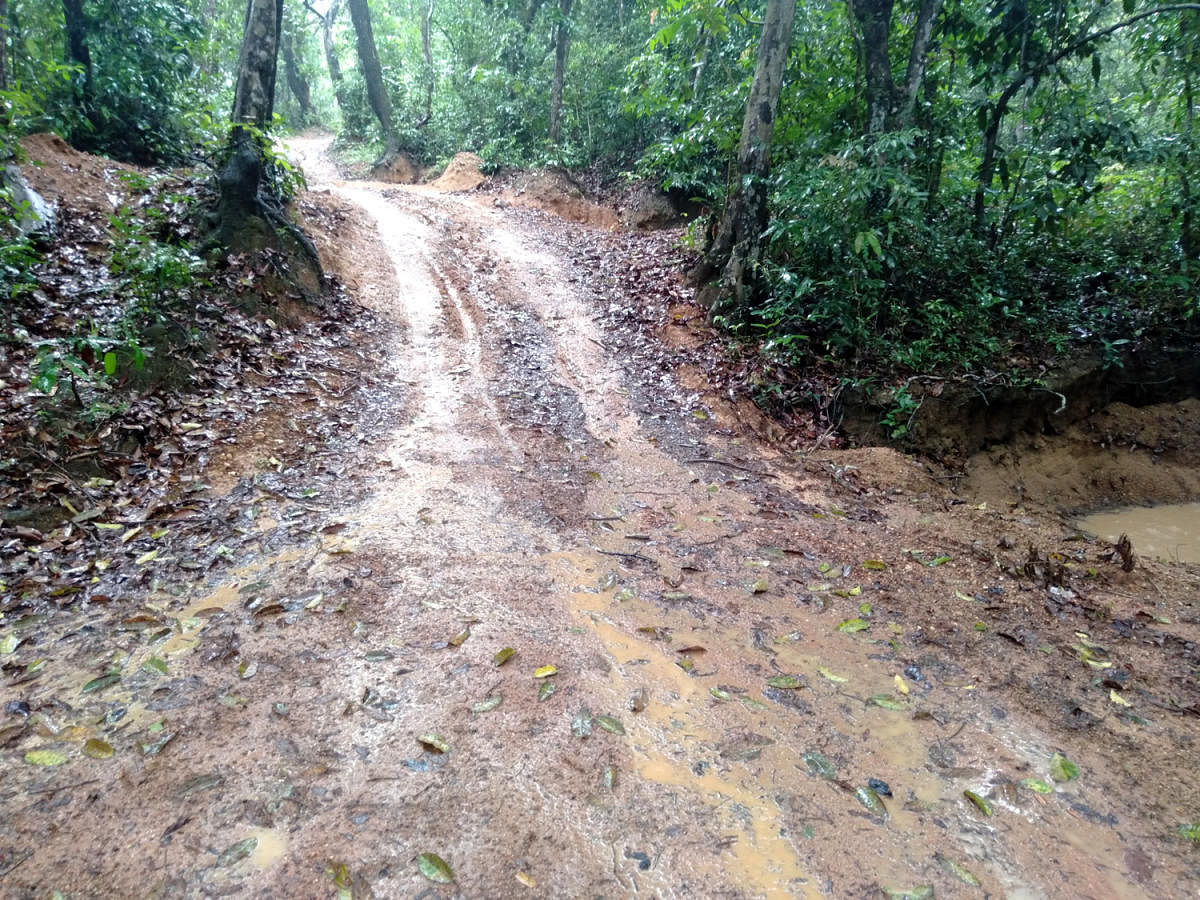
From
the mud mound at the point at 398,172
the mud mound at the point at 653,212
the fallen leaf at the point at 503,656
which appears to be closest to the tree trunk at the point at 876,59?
the mud mound at the point at 653,212

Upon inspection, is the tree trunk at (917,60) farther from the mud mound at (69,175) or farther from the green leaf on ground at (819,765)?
the mud mound at (69,175)

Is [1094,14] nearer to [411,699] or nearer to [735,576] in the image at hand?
[735,576]

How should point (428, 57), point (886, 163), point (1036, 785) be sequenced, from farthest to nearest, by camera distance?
point (428, 57), point (886, 163), point (1036, 785)

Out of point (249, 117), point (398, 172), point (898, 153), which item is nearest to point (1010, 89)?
point (898, 153)

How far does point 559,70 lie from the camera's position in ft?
56.6

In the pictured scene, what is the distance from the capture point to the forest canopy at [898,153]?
7.70 m

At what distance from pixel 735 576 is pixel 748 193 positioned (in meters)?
5.91

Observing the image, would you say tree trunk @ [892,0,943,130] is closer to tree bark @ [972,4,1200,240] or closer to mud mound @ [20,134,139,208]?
tree bark @ [972,4,1200,240]

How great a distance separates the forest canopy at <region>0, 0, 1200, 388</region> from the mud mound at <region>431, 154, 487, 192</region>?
738 centimetres

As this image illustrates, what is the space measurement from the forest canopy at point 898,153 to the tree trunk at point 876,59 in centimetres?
2

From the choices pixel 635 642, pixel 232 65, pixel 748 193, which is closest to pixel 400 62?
pixel 232 65

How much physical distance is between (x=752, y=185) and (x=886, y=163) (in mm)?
1652

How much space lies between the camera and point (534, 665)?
3.55 meters

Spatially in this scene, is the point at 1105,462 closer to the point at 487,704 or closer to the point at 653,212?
the point at 487,704
